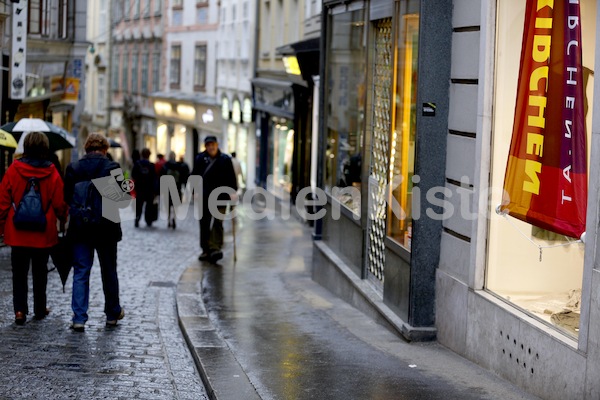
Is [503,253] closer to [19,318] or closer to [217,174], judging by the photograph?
[19,318]

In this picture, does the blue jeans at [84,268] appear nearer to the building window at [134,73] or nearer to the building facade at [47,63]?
the building facade at [47,63]

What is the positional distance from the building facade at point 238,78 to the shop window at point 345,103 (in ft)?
77.8

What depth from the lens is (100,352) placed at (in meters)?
9.59

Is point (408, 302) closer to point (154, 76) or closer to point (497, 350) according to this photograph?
point (497, 350)

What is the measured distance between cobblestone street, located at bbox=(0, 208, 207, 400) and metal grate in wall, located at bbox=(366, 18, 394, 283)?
206 cm

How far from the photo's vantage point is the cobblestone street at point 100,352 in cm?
820

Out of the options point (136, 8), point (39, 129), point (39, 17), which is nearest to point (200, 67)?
point (136, 8)

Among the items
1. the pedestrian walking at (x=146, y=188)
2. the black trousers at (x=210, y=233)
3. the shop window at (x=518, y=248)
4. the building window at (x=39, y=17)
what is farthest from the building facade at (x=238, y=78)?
the shop window at (x=518, y=248)

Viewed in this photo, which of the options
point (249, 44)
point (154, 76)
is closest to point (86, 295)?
point (249, 44)

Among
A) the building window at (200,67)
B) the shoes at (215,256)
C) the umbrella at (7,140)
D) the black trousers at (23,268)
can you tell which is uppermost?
the building window at (200,67)

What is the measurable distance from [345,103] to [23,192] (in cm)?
519

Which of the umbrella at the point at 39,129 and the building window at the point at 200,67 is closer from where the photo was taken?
the umbrella at the point at 39,129

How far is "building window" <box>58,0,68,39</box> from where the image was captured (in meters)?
31.6

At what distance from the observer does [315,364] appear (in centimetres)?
886
